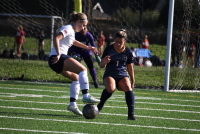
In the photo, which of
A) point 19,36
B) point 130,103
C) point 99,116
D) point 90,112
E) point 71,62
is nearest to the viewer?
point 90,112

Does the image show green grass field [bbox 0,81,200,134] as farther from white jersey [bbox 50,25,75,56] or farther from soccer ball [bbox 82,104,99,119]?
white jersey [bbox 50,25,75,56]

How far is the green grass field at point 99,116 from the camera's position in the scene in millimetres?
6133

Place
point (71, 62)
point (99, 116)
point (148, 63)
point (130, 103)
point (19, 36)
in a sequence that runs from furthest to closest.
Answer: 1. point (19, 36)
2. point (148, 63)
3. point (99, 116)
4. point (71, 62)
5. point (130, 103)

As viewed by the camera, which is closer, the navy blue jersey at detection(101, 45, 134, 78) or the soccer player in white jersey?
the soccer player in white jersey

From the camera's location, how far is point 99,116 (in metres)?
7.32

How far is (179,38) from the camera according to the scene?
1340 centimetres

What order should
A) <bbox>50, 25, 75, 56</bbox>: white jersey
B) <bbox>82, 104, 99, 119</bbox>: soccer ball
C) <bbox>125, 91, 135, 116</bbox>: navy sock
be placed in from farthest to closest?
<bbox>50, 25, 75, 56</bbox>: white jersey < <bbox>125, 91, 135, 116</bbox>: navy sock < <bbox>82, 104, 99, 119</bbox>: soccer ball

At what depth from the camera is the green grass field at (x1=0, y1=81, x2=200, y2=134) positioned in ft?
20.1

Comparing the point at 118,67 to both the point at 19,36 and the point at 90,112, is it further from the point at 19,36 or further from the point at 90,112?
the point at 19,36

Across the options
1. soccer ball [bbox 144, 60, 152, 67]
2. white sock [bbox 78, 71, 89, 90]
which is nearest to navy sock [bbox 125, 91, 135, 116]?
white sock [bbox 78, 71, 89, 90]

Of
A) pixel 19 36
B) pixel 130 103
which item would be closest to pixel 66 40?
pixel 130 103

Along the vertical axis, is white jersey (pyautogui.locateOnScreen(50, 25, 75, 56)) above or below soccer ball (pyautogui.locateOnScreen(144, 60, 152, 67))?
above

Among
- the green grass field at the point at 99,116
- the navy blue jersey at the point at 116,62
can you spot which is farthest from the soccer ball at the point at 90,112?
the navy blue jersey at the point at 116,62

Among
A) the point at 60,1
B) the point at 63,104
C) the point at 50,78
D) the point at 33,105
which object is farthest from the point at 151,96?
the point at 60,1
